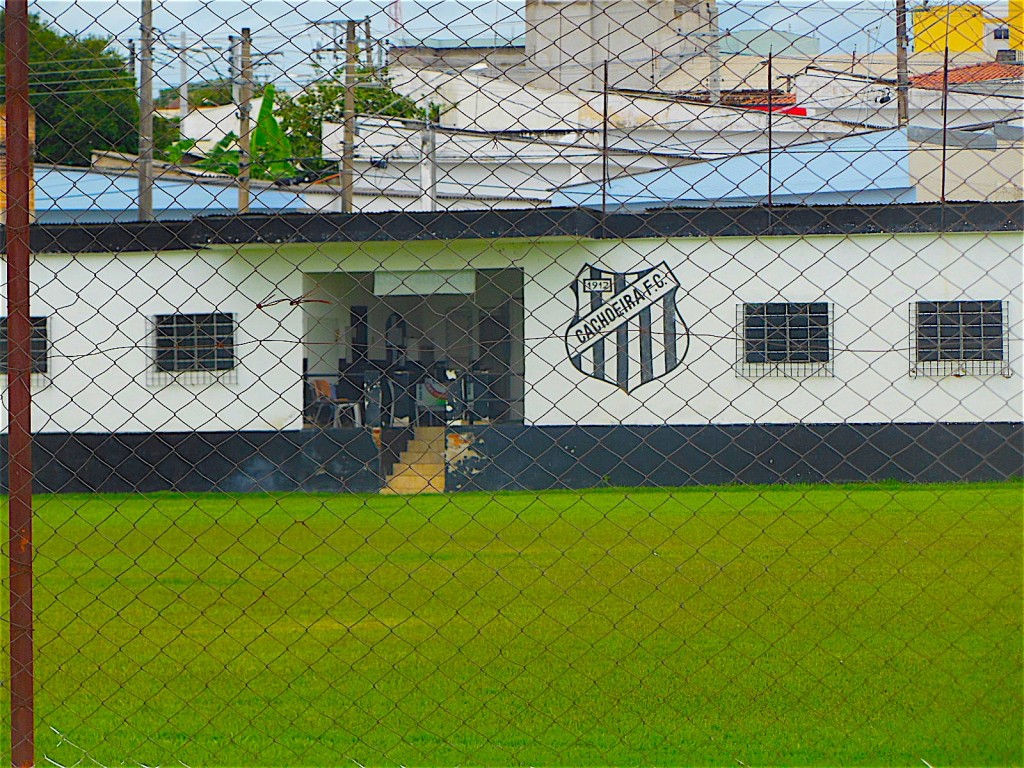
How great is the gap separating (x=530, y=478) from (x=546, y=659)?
33.4 feet

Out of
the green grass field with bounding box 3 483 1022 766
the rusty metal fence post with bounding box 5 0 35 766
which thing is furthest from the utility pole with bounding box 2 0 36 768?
the green grass field with bounding box 3 483 1022 766

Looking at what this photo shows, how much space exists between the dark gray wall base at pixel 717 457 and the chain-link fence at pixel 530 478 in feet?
0.24

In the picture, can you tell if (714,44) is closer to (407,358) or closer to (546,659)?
(546,659)

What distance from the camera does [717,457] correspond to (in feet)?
46.0

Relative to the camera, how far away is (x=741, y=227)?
12477 millimetres

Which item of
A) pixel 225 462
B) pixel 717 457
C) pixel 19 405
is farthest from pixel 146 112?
pixel 19 405

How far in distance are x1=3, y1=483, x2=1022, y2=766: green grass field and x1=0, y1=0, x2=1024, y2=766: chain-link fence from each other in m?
0.02

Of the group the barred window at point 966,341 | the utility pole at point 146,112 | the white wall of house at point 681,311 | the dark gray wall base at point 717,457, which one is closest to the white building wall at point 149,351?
the white wall of house at point 681,311

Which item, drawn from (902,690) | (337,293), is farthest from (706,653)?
(337,293)

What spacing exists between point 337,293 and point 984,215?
930cm

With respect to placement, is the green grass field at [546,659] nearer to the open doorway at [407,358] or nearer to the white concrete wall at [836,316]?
the white concrete wall at [836,316]

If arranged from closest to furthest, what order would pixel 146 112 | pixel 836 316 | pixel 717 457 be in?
pixel 836 316
pixel 717 457
pixel 146 112

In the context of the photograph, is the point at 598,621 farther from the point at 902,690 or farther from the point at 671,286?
the point at 671,286

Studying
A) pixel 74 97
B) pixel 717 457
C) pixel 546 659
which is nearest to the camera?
Result: pixel 546 659
